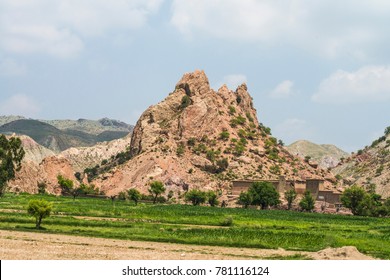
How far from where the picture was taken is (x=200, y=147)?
511 ft

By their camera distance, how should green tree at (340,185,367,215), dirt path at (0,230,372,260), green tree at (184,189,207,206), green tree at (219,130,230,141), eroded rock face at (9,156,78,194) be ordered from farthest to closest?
green tree at (219,130,230,141) < eroded rock face at (9,156,78,194) < green tree at (184,189,207,206) < green tree at (340,185,367,215) < dirt path at (0,230,372,260)

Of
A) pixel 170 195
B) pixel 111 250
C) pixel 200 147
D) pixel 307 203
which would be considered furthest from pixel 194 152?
pixel 111 250

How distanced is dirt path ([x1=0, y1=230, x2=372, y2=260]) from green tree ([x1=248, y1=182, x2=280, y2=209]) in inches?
3135

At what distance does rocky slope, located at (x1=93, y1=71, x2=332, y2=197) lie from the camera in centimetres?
14588

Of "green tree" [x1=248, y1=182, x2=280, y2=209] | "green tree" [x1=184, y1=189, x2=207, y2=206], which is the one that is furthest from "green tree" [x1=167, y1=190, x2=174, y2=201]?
"green tree" [x1=248, y1=182, x2=280, y2=209]

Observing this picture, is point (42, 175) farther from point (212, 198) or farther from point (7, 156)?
point (212, 198)

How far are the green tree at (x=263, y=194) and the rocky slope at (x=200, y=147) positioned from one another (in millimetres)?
17766

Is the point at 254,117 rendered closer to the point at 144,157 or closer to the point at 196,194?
the point at 144,157

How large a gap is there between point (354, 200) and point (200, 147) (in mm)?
48428

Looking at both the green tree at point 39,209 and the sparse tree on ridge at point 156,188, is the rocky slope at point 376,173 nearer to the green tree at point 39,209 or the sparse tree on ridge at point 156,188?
the sparse tree on ridge at point 156,188

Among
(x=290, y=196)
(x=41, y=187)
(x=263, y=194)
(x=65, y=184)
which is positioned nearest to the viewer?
(x=263, y=194)

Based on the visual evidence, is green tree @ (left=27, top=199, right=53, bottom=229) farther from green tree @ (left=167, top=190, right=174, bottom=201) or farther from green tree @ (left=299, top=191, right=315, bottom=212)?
green tree @ (left=167, top=190, right=174, bottom=201)

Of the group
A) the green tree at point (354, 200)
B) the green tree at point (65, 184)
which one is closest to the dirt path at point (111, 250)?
the green tree at point (354, 200)

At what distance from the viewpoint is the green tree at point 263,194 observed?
126188 millimetres
